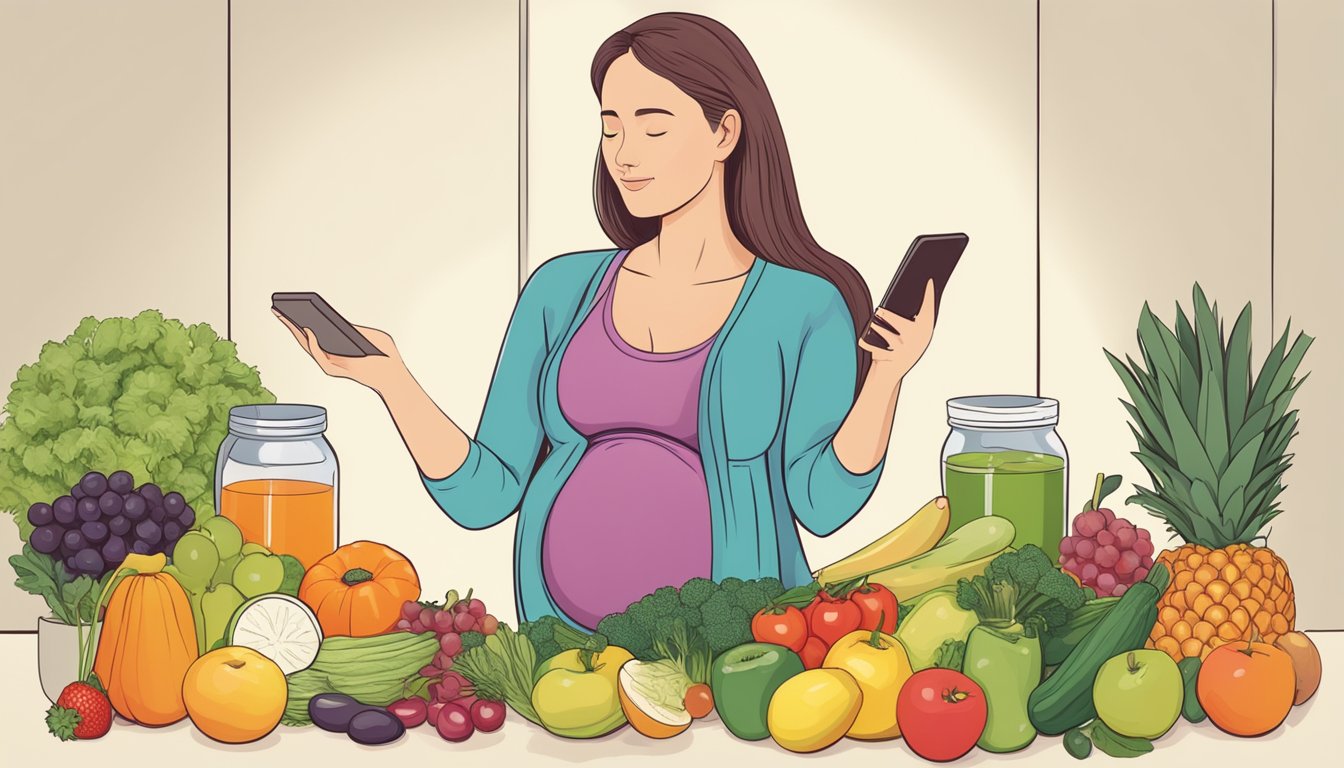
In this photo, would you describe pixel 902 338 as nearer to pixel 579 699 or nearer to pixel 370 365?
pixel 579 699

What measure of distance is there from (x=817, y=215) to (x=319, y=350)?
1768mm

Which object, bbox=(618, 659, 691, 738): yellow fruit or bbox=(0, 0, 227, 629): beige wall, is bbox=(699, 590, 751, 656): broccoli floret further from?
bbox=(0, 0, 227, 629): beige wall

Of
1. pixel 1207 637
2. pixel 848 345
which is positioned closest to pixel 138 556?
pixel 848 345

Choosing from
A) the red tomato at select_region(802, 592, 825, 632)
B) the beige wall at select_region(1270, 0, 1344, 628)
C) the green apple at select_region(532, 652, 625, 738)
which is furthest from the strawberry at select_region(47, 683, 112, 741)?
the beige wall at select_region(1270, 0, 1344, 628)

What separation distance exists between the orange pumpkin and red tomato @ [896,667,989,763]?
1048 mm

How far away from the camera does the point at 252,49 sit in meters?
4.43

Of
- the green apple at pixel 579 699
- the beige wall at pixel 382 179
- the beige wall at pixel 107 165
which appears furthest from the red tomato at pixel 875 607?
the beige wall at pixel 107 165

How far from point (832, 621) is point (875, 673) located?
15 cm

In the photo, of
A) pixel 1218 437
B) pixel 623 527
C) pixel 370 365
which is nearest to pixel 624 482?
pixel 623 527

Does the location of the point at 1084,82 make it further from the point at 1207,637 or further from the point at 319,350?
the point at 319,350

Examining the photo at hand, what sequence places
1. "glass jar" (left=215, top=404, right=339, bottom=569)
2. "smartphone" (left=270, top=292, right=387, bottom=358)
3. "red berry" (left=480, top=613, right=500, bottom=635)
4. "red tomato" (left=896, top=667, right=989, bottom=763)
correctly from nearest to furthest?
"red tomato" (left=896, top=667, right=989, bottom=763) < "red berry" (left=480, top=613, right=500, bottom=635) < "glass jar" (left=215, top=404, right=339, bottom=569) < "smartphone" (left=270, top=292, right=387, bottom=358)

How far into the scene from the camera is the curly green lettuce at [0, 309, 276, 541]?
10.1ft

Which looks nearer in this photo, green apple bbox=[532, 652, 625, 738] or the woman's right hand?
green apple bbox=[532, 652, 625, 738]

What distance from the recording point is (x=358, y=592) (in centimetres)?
286
